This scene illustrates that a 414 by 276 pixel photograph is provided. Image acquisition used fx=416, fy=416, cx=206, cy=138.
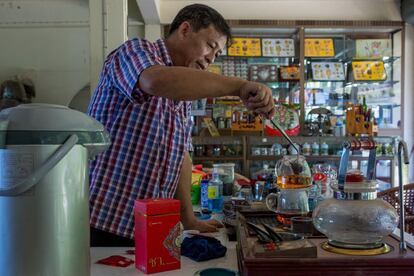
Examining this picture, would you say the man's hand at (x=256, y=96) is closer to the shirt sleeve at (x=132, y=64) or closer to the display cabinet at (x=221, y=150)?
the shirt sleeve at (x=132, y=64)

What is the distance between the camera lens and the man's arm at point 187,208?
1419 mm

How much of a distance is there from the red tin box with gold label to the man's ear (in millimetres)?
699

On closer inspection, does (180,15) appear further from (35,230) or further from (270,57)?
(270,57)

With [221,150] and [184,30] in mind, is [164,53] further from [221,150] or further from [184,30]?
[221,150]

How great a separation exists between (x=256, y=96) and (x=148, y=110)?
1.26 ft

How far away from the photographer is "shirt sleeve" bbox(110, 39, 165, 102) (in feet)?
3.72

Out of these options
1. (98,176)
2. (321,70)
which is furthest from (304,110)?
(98,176)

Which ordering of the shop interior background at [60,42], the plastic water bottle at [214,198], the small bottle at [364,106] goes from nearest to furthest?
the plastic water bottle at [214,198] < the shop interior background at [60,42] < the small bottle at [364,106]

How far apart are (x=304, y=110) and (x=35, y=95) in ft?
9.32

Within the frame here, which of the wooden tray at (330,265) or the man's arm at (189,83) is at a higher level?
the man's arm at (189,83)

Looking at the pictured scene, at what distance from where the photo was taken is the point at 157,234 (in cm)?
92

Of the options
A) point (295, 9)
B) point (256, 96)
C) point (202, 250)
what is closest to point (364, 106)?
point (295, 9)

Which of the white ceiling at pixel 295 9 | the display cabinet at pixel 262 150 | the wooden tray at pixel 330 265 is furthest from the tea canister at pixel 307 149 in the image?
the wooden tray at pixel 330 265

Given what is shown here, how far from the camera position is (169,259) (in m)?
0.95
